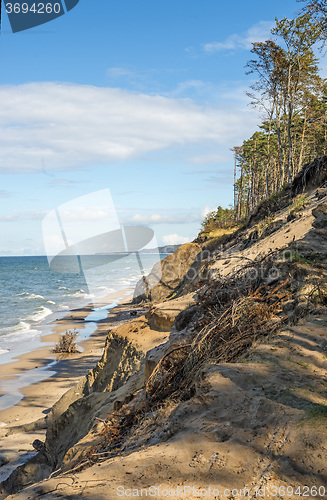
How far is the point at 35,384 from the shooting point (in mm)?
15930

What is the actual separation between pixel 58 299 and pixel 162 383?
45.2m

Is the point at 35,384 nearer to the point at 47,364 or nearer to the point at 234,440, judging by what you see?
the point at 47,364

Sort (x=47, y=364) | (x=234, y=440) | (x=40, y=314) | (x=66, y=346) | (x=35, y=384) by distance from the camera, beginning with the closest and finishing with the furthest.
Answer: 1. (x=234, y=440)
2. (x=35, y=384)
3. (x=47, y=364)
4. (x=66, y=346)
5. (x=40, y=314)

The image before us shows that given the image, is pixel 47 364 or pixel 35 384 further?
pixel 47 364

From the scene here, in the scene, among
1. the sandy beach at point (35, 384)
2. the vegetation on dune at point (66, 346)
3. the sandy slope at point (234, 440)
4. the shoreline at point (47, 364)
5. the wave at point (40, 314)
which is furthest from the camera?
the wave at point (40, 314)

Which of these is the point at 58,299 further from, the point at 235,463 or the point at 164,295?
the point at 235,463

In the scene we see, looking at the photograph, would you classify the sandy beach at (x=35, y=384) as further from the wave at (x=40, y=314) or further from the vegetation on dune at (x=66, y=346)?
the wave at (x=40, y=314)

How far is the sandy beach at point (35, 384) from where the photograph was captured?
10203mm

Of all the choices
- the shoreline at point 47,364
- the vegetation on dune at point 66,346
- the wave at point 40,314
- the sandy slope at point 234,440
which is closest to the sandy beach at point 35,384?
the shoreline at point 47,364

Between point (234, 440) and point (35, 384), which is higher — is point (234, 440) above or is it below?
above

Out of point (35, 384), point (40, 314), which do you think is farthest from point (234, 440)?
point (40, 314)

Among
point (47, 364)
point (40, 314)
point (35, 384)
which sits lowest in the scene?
point (40, 314)

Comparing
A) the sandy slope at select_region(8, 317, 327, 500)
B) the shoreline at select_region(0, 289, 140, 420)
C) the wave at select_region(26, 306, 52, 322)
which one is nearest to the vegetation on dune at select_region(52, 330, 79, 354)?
the shoreline at select_region(0, 289, 140, 420)

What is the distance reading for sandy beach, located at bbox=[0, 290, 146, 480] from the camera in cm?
1020
